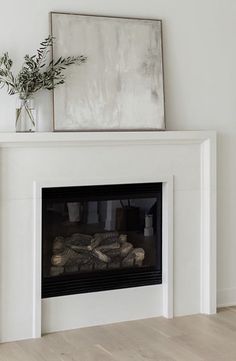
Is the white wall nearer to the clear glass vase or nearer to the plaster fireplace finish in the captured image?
the plaster fireplace finish

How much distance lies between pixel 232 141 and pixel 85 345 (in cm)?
168

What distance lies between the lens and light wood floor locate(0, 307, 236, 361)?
3.75 m

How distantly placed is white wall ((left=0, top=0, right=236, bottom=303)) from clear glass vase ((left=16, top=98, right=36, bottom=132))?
61 centimetres

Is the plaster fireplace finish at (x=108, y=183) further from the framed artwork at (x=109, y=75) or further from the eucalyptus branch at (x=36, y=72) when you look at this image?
the eucalyptus branch at (x=36, y=72)

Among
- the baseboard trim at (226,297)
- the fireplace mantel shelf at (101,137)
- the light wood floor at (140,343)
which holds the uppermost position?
the fireplace mantel shelf at (101,137)

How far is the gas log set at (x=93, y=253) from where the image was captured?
422 cm

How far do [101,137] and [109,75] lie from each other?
1.29ft

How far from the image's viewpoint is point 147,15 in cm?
440

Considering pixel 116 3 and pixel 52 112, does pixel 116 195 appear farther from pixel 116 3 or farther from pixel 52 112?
pixel 116 3

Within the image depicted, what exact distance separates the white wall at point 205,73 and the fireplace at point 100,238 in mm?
507

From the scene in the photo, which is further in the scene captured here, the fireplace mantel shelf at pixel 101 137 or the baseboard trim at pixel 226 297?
the baseboard trim at pixel 226 297

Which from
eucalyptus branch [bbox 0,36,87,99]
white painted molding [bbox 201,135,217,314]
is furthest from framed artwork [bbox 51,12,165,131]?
white painted molding [bbox 201,135,217,314]

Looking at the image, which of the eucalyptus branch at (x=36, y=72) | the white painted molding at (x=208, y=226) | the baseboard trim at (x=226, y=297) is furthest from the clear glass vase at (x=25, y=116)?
the baseboard trim at (x=226, y=297)

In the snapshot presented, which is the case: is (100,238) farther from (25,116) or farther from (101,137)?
(25,116)
